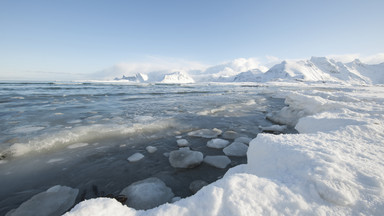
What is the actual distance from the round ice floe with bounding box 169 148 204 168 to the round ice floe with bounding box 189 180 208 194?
Result: 0.53m

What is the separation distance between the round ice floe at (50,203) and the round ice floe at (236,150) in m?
3.18

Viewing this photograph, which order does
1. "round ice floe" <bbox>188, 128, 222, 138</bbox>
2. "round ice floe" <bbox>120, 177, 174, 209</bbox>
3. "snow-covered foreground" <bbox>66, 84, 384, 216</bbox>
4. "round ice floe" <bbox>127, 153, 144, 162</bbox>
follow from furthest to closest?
"round ice floe" <bbox>188, 128, 222, 138</bbox> < "round ice floe" <bbox>127, 153, 144, 162</bbox> < "round ice floe" <bbox>120, 177, 174, 209</bbox> < "snow-covered foreground" <bbox>66, 84, 384, 216</bbox>

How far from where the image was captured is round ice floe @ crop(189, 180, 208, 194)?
2.69m

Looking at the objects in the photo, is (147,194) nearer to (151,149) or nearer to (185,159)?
(185,159)

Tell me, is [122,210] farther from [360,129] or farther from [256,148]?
[360,129]

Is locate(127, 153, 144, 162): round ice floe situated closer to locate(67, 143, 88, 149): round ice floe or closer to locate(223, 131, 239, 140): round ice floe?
locate(67, 143, 88, 149): round ice floe

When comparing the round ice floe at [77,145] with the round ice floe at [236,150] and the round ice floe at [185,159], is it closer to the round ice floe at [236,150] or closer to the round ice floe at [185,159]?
the round ice floe at [185,159]

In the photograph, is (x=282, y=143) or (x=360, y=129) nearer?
(x=282, y=143)

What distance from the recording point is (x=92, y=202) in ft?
4.56

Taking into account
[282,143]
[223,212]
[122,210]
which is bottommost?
[122,210]

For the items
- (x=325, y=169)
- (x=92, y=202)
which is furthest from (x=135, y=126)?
(x=325, y=169)

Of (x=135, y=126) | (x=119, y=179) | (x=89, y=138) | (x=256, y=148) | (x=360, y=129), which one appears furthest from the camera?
(x=135, y=126)

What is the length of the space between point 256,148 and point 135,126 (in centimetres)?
467

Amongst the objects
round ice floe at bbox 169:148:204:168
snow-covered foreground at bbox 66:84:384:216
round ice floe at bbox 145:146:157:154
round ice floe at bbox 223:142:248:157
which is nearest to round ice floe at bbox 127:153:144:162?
round ice floe at bbox 145:146:157:154
